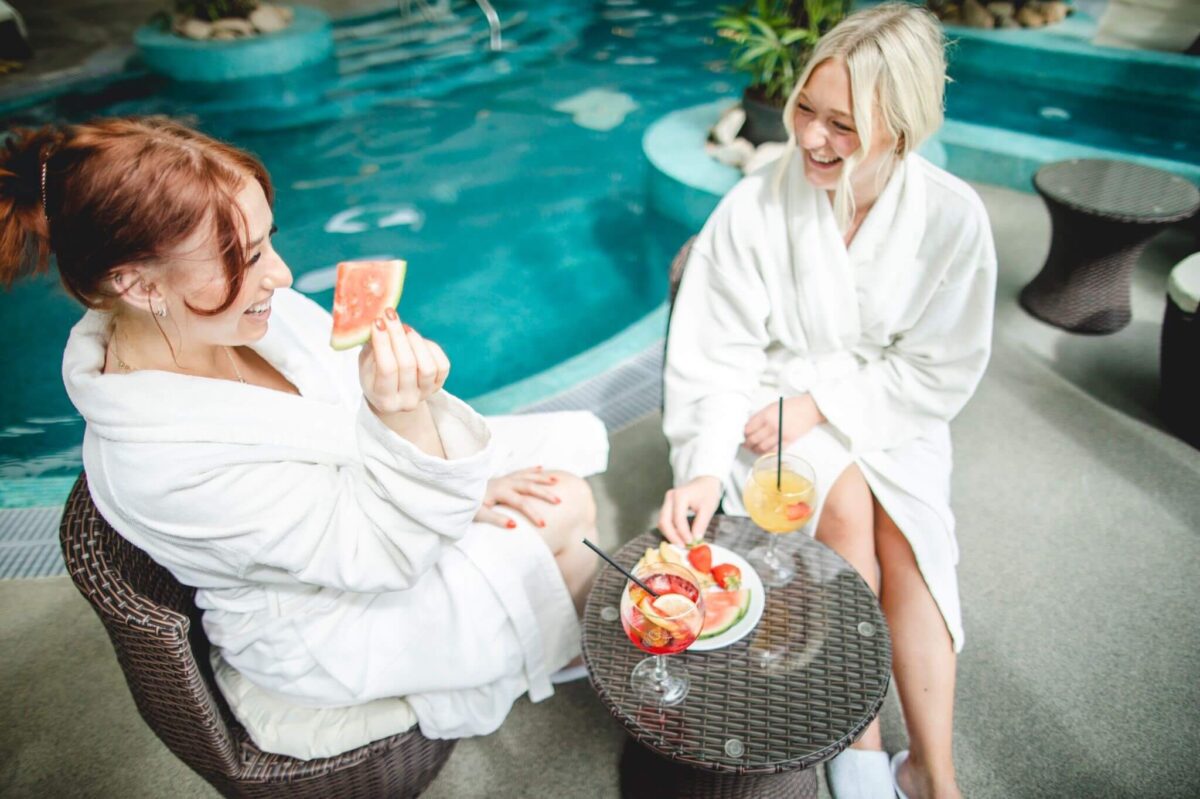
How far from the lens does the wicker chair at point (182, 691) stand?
139 centimetres

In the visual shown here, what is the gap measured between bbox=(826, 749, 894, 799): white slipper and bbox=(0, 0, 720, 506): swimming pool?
6.20ft

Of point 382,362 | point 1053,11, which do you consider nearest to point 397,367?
point 382,362

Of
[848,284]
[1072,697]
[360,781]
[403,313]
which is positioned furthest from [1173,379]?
[403,313]

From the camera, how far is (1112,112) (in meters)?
6.46

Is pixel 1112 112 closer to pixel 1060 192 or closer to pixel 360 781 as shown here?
pixel 1060 192

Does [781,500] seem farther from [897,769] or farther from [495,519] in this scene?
[897,769]

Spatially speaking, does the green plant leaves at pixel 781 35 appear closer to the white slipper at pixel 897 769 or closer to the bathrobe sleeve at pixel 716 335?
Answer: the bathrobe sleeve at pixel 716 335

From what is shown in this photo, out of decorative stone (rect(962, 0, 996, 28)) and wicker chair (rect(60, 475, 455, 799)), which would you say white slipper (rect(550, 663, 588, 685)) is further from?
decorative stone (rect(962, 0, 996, 28))

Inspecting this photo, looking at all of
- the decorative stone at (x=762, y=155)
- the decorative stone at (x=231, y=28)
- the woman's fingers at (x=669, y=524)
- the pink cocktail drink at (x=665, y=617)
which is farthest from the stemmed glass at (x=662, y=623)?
the decorative stone at (x=231, y=28)

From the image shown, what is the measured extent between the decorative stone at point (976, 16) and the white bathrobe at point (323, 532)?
24.9 ft

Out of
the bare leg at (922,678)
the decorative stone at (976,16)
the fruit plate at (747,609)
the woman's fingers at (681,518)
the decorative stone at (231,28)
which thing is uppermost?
the decorative stone at (231,28)

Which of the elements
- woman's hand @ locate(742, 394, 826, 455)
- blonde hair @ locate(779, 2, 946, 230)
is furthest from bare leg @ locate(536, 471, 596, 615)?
blonde hair @ locate(779, 2, 946, 230)

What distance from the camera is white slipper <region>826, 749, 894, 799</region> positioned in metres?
1.93

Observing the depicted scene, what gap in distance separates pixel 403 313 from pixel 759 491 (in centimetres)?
332
